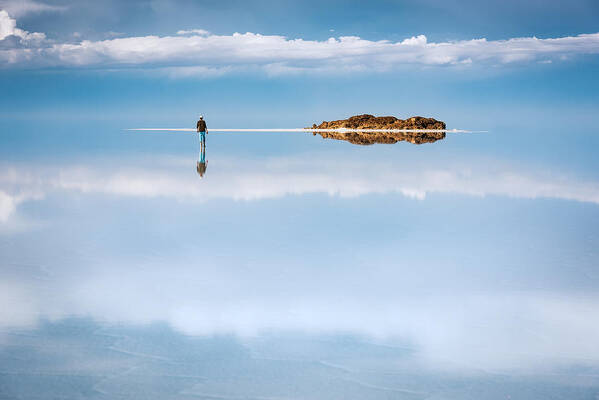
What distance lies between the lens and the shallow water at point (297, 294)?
6434 mm

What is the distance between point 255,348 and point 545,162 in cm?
2729

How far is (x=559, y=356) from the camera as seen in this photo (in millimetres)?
6988

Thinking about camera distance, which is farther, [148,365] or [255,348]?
[255,348]

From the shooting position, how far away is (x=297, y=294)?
898 cm

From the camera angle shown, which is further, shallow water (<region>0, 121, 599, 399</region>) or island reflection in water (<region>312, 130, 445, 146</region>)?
island reflection in water (<region>312, 130, 445, 146</region>)

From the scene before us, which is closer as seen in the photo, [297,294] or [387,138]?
[297,294]

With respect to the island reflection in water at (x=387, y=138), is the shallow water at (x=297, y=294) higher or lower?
lower

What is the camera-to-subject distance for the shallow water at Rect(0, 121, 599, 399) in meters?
6.43

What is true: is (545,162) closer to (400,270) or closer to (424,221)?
(424,221)

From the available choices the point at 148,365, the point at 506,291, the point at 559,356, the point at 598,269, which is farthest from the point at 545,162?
the point at 148,365

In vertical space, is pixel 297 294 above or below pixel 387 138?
below

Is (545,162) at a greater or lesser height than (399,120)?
lesser

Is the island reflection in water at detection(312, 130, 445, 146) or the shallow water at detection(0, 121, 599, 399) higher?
the island reflection in water at detection(312, 130, 445, 146)

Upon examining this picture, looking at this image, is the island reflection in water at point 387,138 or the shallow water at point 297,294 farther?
the island reflection in water at point 387,138
